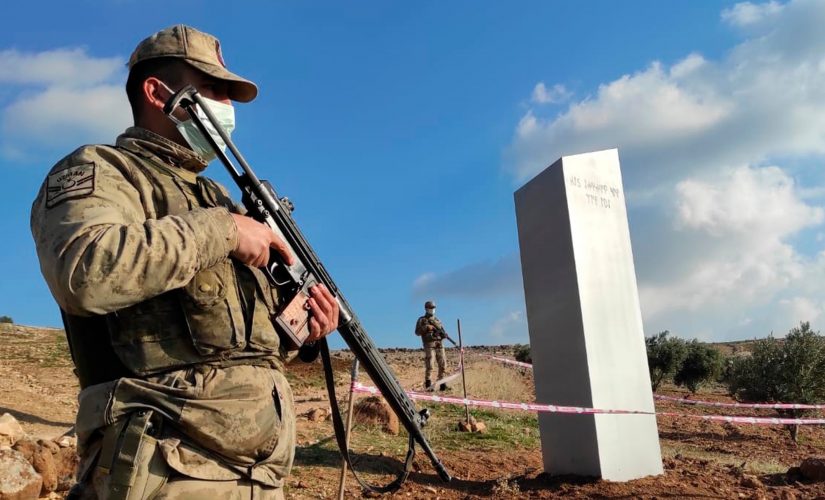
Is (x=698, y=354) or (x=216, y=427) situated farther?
(x=698, y=354)

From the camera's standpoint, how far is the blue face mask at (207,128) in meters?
1.96

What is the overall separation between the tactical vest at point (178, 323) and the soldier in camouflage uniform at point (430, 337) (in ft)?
40.3

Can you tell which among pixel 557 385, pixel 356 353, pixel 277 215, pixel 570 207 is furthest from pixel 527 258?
pixel 277 215

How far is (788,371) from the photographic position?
13.8 meters

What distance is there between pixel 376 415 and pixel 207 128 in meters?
7.00

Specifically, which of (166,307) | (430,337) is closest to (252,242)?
(166,307)

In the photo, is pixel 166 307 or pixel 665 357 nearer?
pixel 166 307

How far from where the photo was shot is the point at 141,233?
1.51 metres

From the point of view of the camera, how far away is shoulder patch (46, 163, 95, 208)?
5.17 feet

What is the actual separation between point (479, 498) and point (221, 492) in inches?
173

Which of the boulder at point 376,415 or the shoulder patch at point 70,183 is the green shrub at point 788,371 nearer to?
the boulder at point 376,415

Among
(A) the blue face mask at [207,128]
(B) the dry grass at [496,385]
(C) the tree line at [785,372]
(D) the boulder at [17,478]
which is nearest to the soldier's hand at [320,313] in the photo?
(A) the blue face mask at [207,128]

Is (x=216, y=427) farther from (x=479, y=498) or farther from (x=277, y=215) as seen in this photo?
(x=479, y=498)

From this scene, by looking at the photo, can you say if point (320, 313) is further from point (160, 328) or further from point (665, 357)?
point (665, 357)
